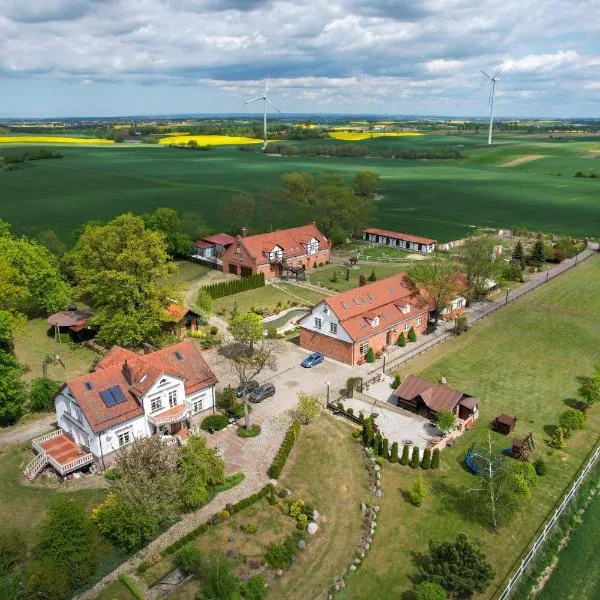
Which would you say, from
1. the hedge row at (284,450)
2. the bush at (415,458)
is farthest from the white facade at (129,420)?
the bush at (415,458)

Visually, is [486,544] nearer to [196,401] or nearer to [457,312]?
[196,401]

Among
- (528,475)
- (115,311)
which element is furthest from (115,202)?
(528,475)

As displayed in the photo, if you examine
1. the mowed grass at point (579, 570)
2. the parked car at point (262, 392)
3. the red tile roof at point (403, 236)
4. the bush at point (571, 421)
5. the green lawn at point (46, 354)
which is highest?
the red tile roof at point (403, 236)

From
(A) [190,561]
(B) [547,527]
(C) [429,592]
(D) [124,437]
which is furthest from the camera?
(D) [124,437]

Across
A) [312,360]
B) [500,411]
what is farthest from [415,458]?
[312,360]

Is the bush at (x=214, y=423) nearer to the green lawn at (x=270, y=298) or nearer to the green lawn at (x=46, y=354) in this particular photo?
the green lawn at (x=46, y=354)

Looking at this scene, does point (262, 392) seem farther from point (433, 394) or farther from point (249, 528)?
point (249, 528)

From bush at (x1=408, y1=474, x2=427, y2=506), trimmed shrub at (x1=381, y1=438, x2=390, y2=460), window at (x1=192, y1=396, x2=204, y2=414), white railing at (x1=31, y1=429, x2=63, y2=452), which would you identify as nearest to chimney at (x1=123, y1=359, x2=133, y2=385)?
window at (x1=192, y1=396, x2=204, y2=414)
